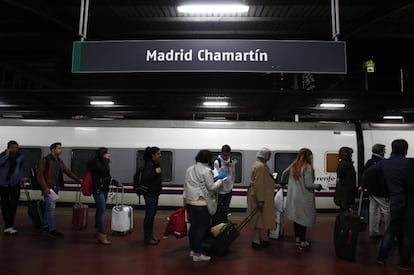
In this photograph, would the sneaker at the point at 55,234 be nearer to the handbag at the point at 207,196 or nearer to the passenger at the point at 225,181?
the passenger at the point at 225,181

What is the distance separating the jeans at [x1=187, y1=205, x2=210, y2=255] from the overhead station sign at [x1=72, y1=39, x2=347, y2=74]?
1.98 metres

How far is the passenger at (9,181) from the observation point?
7.00 m

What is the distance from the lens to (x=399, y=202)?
16.8 ft

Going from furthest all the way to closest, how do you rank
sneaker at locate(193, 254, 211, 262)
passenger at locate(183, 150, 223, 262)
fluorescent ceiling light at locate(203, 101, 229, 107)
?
fluorescent ceiling light at locate(203, 101, 229, 107), sneaker at locate(193, 254, 211, 262), passenger at locate(183, 150, 223, 262)

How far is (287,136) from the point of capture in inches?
396

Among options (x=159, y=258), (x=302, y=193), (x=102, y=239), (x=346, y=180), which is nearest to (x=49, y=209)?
(x=102, y=239)

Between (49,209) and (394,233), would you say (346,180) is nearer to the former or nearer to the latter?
(394,233)

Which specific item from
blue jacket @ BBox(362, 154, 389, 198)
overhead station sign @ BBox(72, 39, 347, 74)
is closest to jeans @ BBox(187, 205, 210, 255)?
overhead station sign @ BBox(72, 39, 347, 74)

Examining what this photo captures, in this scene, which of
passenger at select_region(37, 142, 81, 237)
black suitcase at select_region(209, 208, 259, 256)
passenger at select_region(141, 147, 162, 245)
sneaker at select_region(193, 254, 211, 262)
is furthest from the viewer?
passenger at select_region(37, 142, 81, 237)

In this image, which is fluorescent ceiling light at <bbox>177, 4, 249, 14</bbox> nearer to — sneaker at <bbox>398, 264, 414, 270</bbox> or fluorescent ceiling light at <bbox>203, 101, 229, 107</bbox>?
sneaker at <bbox>398, 264, 414, 270</bbox>

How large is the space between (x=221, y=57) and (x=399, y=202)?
123 inches

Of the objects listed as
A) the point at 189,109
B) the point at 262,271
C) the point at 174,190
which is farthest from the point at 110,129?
the point at 262,271

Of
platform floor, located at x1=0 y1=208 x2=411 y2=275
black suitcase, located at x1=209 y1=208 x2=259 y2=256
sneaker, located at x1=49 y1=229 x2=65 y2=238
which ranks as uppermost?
black suitcase, located at x1=209 y1=208 x2=259 y2=256

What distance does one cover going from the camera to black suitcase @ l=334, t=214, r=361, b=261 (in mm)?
5582
